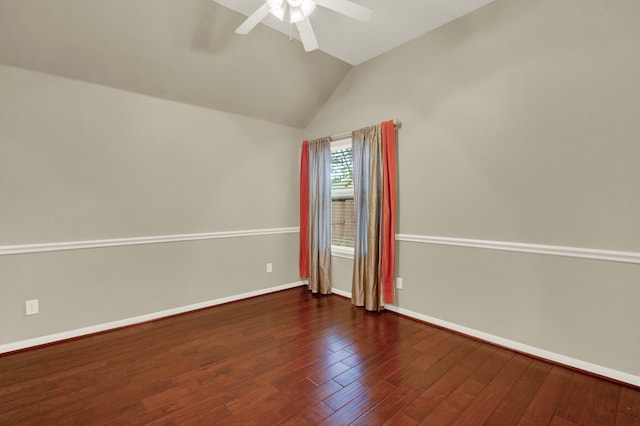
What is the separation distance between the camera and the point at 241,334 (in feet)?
9.60

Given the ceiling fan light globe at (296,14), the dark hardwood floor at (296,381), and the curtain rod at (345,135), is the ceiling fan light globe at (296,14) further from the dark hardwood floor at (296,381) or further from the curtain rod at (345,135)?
the dark hardwood floor at (296,381)

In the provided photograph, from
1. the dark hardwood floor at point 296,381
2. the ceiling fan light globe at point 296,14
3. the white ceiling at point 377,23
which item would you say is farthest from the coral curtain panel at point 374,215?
the ceiling fan light globe at point 296,14

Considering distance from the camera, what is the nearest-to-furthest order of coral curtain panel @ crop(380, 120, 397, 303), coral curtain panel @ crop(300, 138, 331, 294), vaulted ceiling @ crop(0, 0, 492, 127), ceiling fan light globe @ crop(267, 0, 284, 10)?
ceiling fan light globe @ crop(267, 0, 284, 10) < vaulted ceiling @ crop(0, 0, 492, 127) < coral curtain panel @ crop(380, 120, 397, 303) < coral curtain panel @ crop(300, 138, 331, 294)

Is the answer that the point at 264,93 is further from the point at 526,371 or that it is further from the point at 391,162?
the point at 526,371

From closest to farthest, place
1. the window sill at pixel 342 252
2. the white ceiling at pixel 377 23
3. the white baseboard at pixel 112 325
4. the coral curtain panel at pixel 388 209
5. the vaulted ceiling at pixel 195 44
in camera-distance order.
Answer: the vaulted ceiling at pixel 195 44 → the white baseboard at pixel 112 325 → the white ceiling at pixel 377 23 → the coral curtain panel at pixel 388 209 → the window sill at pixel 342 252

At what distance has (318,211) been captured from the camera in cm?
418

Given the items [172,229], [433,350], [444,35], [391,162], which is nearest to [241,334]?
[172,229]

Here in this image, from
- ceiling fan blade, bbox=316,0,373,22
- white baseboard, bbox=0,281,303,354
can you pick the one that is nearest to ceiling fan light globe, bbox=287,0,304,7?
ceiling fan blade, bbox=316,0,373,22

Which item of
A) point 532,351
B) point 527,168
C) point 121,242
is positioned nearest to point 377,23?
point 527,168

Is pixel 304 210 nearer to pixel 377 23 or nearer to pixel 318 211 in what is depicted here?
pixel 318 211

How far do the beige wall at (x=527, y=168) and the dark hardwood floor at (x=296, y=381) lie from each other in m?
0.39

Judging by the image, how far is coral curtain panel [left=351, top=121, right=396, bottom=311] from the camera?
3.35 meters

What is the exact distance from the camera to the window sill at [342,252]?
4.00 metres

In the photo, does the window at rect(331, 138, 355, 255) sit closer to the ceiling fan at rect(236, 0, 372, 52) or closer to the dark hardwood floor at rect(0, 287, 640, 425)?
the dark hardwood floor at rect(0, 287, 640, 425)
